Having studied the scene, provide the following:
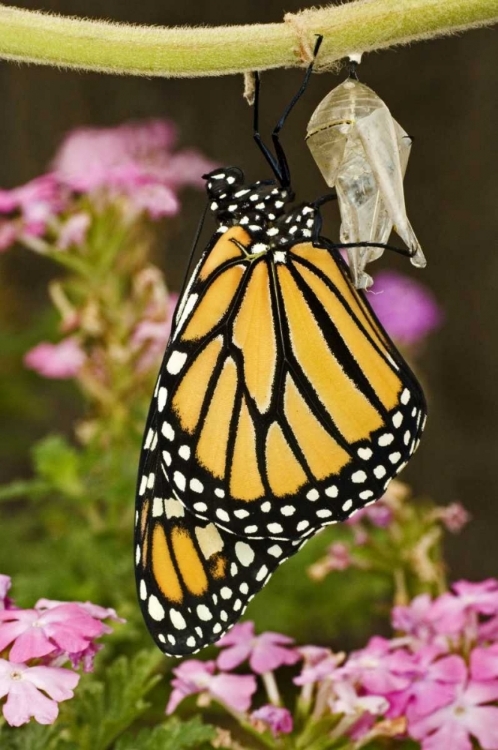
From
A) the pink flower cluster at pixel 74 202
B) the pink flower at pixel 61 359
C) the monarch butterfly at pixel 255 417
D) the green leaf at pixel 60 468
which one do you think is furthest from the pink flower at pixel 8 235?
the monarch butterfly at pixel 255 417

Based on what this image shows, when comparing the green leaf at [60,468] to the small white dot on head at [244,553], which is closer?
the small white dot on head at [244,553]

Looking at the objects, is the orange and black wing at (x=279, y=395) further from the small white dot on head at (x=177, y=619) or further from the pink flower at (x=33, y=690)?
the pink flower at (x=33, y=690)

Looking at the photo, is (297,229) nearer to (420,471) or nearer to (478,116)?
(478,116)

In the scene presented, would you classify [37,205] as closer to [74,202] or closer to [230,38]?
[74,202]

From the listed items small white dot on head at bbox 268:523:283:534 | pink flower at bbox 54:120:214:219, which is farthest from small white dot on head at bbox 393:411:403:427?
pink flower at bbox 54:120:214:219

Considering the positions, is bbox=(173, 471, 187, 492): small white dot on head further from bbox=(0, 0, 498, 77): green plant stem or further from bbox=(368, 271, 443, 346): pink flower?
bbox=(368, 271, 443, 346): pink flower
